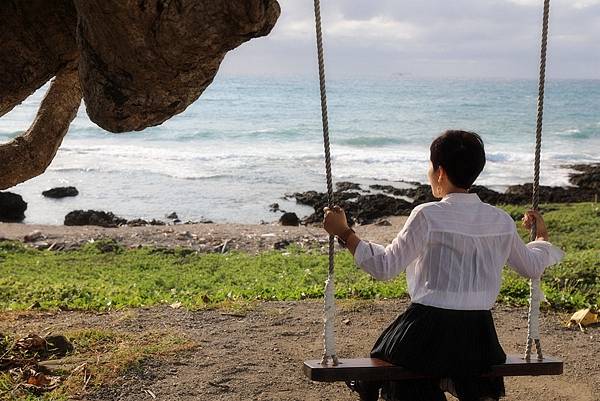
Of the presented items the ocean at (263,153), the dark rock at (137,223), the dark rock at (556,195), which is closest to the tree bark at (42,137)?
the dark rock at (137,223)

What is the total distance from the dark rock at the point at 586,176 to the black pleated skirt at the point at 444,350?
17.4 metres

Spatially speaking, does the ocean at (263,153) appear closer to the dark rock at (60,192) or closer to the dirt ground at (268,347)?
the dark rock at (60,192)

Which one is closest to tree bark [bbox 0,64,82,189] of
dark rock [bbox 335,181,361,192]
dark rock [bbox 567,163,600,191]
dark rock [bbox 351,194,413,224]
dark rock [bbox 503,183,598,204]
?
dark rock [bbox 351,194,413,224]

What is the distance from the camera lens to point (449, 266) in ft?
9.66

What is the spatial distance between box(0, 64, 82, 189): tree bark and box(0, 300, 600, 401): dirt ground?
1.32 metres

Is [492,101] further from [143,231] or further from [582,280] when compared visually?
[582,280]

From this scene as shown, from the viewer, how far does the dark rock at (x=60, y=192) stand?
67.0ft

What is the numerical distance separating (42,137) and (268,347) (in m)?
2.00

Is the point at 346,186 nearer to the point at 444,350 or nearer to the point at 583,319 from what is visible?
the point at 583,319

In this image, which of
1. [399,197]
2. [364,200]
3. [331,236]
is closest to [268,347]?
[331,236]

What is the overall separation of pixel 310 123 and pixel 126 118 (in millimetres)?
37817

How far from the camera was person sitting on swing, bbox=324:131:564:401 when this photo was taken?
9.58 feet

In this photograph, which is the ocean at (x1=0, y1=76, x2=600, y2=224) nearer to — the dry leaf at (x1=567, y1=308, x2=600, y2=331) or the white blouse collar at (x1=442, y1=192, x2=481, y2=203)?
the dry leaf at (x1=567, y1=308, x2=600, y2=331)

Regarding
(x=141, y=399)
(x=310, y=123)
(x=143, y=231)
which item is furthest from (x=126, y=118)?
(x=310, y=123)
